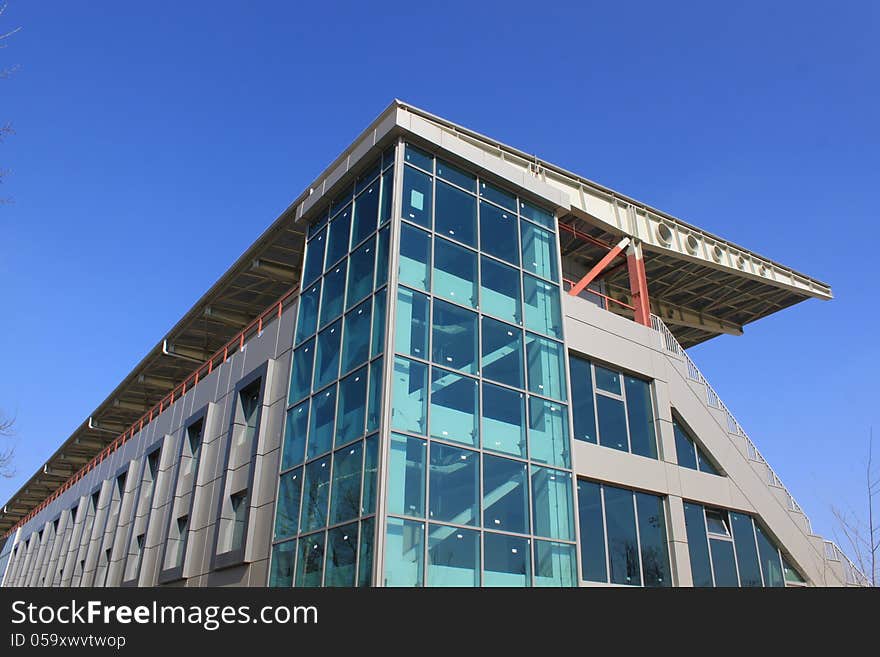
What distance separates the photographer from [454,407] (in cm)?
1700

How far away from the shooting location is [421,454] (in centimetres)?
1598

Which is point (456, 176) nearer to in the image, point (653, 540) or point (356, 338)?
point (356, 338)

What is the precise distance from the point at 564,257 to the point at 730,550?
11023mm

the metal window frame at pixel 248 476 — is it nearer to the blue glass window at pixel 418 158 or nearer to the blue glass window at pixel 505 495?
the blue glass window at pixel 505 495

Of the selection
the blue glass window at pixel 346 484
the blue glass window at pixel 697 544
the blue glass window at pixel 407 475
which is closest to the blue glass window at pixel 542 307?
the blue glass window at pixel 407 475

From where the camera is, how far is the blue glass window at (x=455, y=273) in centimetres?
1844

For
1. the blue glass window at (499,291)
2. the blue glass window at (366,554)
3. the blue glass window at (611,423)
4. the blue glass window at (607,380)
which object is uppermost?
the blue glass window at (499,291)

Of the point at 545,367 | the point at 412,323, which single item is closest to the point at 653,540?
the point at 545,367

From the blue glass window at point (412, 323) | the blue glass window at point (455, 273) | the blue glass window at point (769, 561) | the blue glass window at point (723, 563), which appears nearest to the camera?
the blue glass window at point (412, 323)

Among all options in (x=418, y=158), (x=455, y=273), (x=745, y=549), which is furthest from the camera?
(x=745, y=549)

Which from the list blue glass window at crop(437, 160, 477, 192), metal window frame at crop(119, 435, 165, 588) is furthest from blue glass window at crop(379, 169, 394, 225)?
metal window frame at crop(119, 435, 165, 588)

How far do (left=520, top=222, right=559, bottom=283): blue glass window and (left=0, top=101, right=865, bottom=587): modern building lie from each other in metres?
0.07

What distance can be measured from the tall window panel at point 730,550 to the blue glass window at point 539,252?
7.95 metres

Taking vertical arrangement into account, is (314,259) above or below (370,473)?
above
